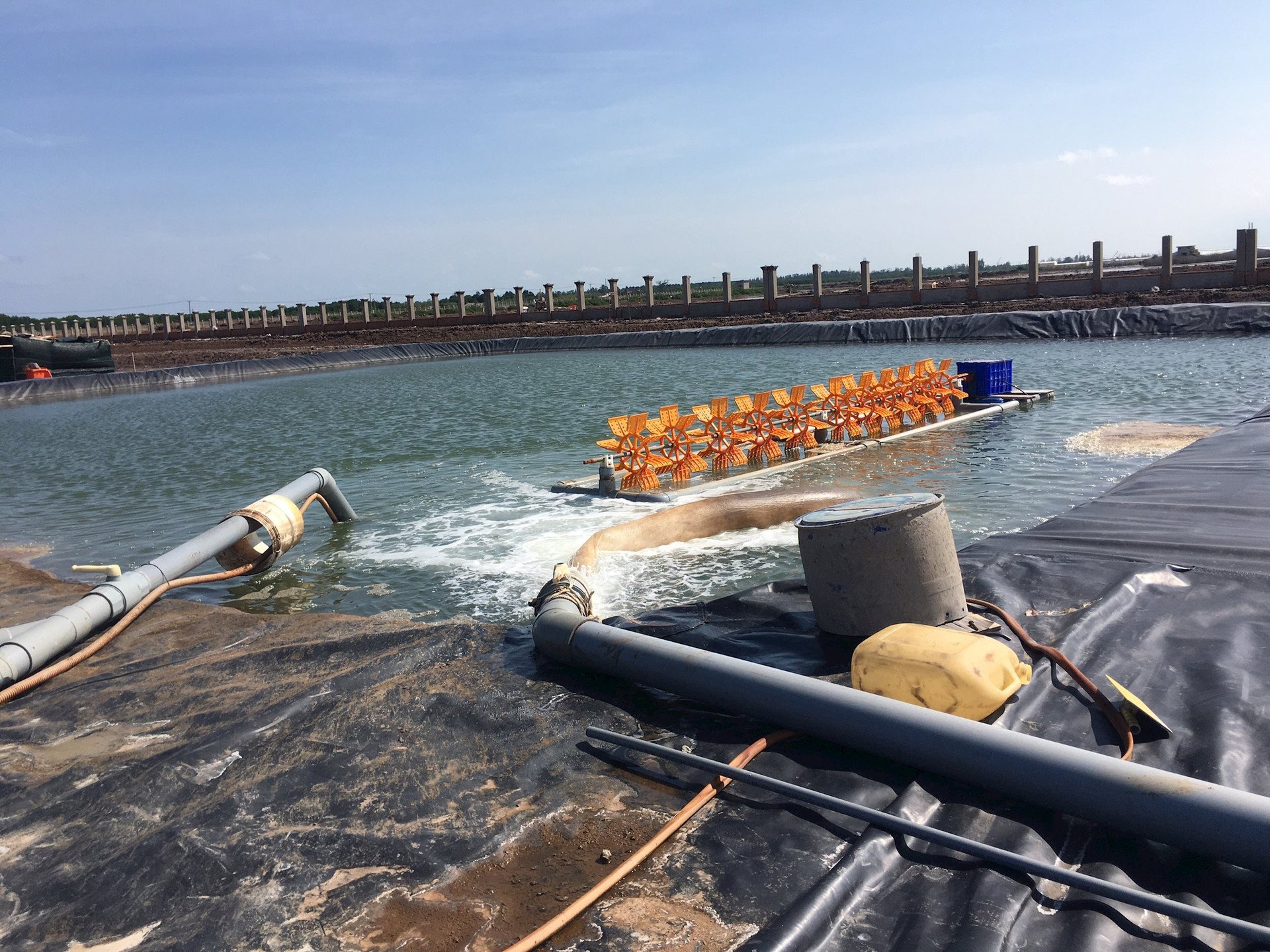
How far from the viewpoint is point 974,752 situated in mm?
3314

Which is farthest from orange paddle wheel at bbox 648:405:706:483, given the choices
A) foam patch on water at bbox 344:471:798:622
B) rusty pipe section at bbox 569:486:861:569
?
rusty pipe section at bbox 569:486:861:569

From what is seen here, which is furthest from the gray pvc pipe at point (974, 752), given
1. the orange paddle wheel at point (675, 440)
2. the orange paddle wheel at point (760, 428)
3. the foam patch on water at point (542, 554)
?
the orange paddle wheel at point (760, 428)

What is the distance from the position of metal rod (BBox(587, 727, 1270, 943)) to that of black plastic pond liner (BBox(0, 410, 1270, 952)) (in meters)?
0.06

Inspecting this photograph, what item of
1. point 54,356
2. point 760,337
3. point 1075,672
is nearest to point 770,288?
point 760,337

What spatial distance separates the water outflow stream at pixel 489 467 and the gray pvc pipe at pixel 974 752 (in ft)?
10.7

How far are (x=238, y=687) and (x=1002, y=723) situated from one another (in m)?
4.19

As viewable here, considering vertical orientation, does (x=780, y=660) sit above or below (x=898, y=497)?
below

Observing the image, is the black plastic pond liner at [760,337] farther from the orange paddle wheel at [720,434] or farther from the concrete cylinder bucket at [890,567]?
the concrete cylinder bucket at [890,567]

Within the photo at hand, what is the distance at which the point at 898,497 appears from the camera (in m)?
5.25

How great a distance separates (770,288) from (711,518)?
126 ft

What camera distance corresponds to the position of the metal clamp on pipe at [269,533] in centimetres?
899

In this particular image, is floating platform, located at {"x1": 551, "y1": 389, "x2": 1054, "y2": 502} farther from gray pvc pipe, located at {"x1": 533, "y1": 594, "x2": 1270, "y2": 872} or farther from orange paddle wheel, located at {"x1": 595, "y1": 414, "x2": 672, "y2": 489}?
gray pvc pipe, located at {"x1": 533, "y1": 594, "x2": 1270, "y2": 872}

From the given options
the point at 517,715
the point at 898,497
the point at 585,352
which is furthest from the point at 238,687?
the point at 585,352

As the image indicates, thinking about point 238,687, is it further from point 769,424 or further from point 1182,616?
point 769,424
